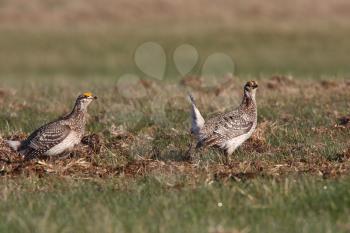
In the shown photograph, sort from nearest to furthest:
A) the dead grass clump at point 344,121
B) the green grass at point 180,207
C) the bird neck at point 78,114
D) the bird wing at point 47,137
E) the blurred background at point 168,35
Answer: the green grass at point 180,207, the bird wing at point 47,137, the bird neck at point 78,114, the dead grass clump at point 344,121, the blurred background at point 168,35

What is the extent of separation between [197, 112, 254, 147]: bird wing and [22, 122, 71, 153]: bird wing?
Answer: 1911 mm

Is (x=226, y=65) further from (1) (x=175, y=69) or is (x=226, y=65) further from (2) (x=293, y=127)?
(2) (x=293, y=127)

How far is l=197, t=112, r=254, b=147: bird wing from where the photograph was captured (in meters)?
11.1

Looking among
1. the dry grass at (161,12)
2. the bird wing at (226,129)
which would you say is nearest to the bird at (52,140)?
the bird wing at (226,129)

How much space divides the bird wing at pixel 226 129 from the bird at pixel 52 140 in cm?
182

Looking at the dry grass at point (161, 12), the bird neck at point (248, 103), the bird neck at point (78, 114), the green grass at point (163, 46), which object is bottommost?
the green grass at point (163, 46)

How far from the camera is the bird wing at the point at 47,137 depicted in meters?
11.0

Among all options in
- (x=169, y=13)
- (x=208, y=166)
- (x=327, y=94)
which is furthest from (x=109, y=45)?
(x=208, y=166)

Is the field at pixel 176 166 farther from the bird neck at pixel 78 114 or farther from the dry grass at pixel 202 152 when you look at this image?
the bird neck at pixel 78 114

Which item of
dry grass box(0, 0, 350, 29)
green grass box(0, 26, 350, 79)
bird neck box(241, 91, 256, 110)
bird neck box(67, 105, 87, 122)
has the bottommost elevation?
green grass box(0, 26, 350, 79)

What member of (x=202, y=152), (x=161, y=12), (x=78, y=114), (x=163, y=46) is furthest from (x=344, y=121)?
(x=161, y=12)

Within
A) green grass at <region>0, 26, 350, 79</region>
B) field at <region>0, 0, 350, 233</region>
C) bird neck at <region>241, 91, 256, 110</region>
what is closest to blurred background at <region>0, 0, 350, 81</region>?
green grass at <region>0, 26, 350, 79</region>

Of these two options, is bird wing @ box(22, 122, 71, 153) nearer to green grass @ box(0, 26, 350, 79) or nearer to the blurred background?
the blurred background

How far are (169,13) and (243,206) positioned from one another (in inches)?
1564
